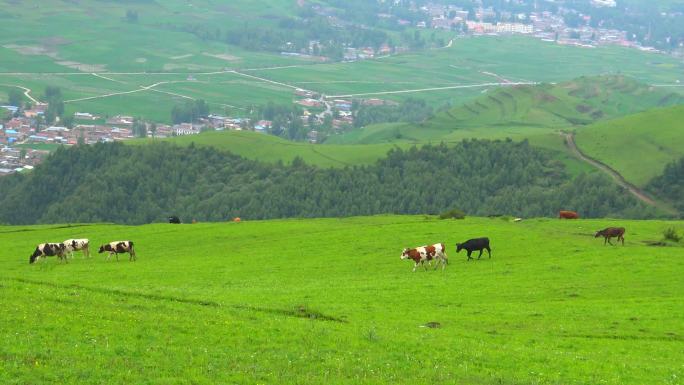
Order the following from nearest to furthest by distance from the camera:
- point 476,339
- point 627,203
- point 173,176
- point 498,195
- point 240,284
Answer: point 476,339, point 240,284, point 627,203, point 498,195, point 173,176

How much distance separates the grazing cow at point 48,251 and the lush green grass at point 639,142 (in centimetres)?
10336

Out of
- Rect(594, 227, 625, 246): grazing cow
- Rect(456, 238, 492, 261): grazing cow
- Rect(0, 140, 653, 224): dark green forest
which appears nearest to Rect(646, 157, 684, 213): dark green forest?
Rect(0, 140, 653, 224): dark green forest

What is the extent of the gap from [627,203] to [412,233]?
75685 mm

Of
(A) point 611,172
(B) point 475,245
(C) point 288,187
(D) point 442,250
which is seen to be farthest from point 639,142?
(D) point 442,250

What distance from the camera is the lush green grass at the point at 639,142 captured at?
147 meters

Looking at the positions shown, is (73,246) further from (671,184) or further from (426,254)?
(671,184)

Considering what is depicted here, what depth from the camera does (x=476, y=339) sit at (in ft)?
104

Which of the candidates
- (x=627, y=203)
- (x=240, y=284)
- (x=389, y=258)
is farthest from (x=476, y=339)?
(x=627, y=203)

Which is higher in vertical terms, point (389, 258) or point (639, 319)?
point (639, 319)

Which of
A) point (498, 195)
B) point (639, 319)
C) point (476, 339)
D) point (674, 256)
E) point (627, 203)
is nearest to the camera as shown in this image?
point (476, 339)

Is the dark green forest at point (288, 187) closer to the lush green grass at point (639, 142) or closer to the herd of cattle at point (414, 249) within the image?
the lush green grass at point (639, 142)

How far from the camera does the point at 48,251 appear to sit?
176 ft

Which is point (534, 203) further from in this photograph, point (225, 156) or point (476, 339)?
point (476, 339)

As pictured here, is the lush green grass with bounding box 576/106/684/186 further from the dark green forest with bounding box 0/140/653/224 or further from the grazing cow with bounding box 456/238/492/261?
the grazing cow with bounding box 456/238/492/261
